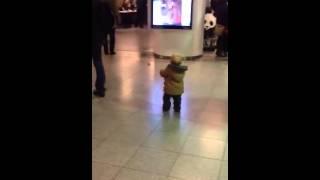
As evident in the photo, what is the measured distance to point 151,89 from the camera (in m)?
6.00

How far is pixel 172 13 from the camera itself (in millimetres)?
8219

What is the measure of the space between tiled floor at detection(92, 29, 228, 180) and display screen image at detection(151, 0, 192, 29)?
163 centimetres

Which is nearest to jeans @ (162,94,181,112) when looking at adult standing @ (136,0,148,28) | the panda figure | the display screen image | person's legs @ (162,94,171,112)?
person's legs @ (162,94,171,112)

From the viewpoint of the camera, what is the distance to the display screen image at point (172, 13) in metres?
8.27

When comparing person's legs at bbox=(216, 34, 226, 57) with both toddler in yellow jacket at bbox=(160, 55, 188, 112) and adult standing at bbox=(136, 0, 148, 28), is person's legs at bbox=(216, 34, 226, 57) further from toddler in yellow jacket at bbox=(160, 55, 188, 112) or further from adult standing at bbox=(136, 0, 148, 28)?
adult standing at bbox=(136, 0, 148, 28)

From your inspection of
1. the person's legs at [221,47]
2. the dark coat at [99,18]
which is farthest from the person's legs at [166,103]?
the person's legs at [221,47]

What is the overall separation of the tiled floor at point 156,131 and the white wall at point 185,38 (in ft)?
5.38

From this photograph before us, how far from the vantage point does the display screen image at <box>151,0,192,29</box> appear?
27.1ft

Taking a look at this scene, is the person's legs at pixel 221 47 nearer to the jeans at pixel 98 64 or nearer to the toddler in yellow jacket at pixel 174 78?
the jeans at pixel 98 64
